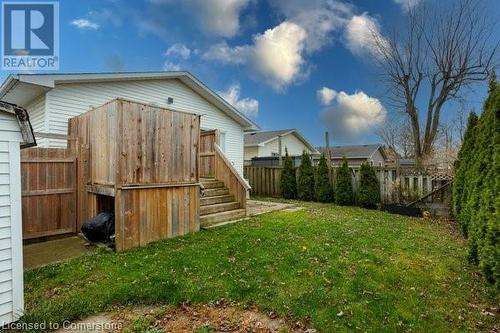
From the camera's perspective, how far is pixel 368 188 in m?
10.8

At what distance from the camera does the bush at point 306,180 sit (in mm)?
12531

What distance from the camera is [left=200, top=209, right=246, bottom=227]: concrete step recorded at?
7312mm

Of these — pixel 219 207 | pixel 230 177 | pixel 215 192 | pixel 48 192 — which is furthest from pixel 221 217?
pixel 48 192

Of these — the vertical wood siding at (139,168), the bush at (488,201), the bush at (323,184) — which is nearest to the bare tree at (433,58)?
the bush at (323,184)

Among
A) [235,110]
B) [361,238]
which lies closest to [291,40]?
[235,110]

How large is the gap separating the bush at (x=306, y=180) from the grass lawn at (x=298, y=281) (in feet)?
20.2

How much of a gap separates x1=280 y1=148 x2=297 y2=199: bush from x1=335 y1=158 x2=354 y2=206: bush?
2156 mm

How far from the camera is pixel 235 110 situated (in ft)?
47.8

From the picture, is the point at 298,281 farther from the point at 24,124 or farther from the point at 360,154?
the point at 360,154

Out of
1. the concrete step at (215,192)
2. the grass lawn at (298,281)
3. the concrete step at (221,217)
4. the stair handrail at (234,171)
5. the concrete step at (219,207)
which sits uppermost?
the stair handrail at (234,171)

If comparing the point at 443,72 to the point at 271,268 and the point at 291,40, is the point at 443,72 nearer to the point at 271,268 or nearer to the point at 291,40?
the point at 291,40

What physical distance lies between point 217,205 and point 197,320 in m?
4.85

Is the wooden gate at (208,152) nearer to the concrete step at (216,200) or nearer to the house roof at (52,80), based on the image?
the concrete step at (216,200)

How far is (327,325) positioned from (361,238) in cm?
351
